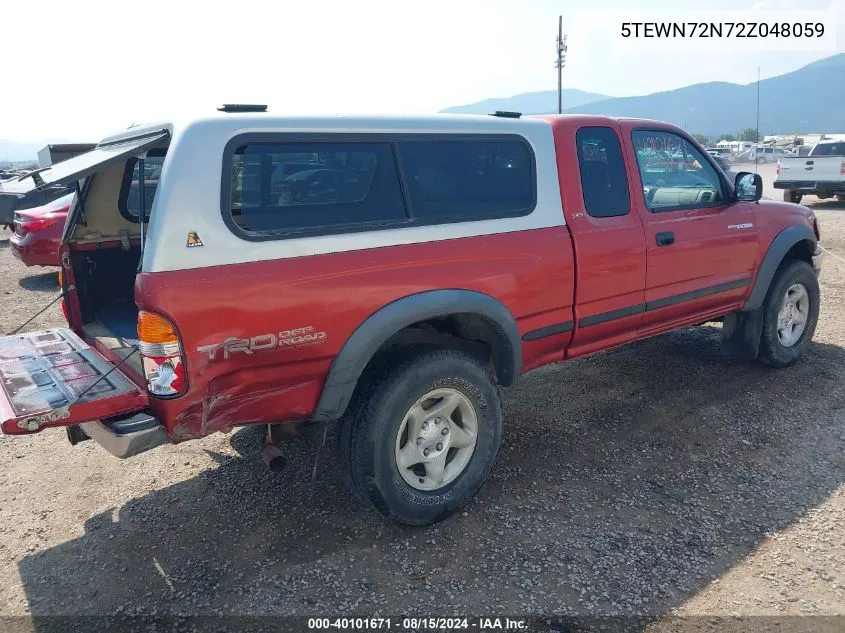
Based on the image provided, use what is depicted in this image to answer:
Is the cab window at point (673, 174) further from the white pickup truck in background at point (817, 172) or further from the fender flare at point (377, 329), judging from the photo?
the white pickup truck in background at point (817, 172)

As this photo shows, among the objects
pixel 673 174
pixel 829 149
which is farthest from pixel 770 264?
pixel 829 149

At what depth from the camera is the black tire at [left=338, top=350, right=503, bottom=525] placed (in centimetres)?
297

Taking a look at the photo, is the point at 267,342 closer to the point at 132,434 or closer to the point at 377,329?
the point at 377,329

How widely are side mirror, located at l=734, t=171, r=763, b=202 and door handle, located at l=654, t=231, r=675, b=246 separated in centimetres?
85

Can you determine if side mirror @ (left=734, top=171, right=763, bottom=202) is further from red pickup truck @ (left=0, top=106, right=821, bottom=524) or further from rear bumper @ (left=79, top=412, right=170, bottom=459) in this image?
rear bumper @ (left=79, top=412, right=170, bottom=459)

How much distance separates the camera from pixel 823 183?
1489 centimetres

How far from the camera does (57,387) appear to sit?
2879 mm

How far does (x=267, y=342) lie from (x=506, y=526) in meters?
1.54

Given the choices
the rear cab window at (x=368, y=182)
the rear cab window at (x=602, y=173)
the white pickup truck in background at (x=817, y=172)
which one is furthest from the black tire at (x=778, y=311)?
the white pickup truck in background at (x=817, y=172)

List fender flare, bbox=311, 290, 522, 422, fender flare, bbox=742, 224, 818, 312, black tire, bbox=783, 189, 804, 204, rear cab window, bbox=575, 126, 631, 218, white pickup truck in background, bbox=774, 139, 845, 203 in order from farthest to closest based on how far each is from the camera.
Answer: black tire, bbox=783, 189, 804, 204 → white pickup truck in background, bbox=774, 139, 845, 203 → fender flare, bbox=742, 224, 818, 312 → rear cab window, bbox=575, 126, 631, 218 → fender flare, bbox=311, 290, 522, 422

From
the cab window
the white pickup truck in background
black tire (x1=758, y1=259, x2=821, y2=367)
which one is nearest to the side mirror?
the cab window

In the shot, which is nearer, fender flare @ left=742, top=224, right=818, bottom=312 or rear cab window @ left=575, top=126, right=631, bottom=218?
rear cab window @ left=575, top=126, right=631, bottom=218

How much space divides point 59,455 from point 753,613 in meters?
4.02

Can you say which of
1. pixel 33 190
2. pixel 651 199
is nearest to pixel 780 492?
pixel 651 199
